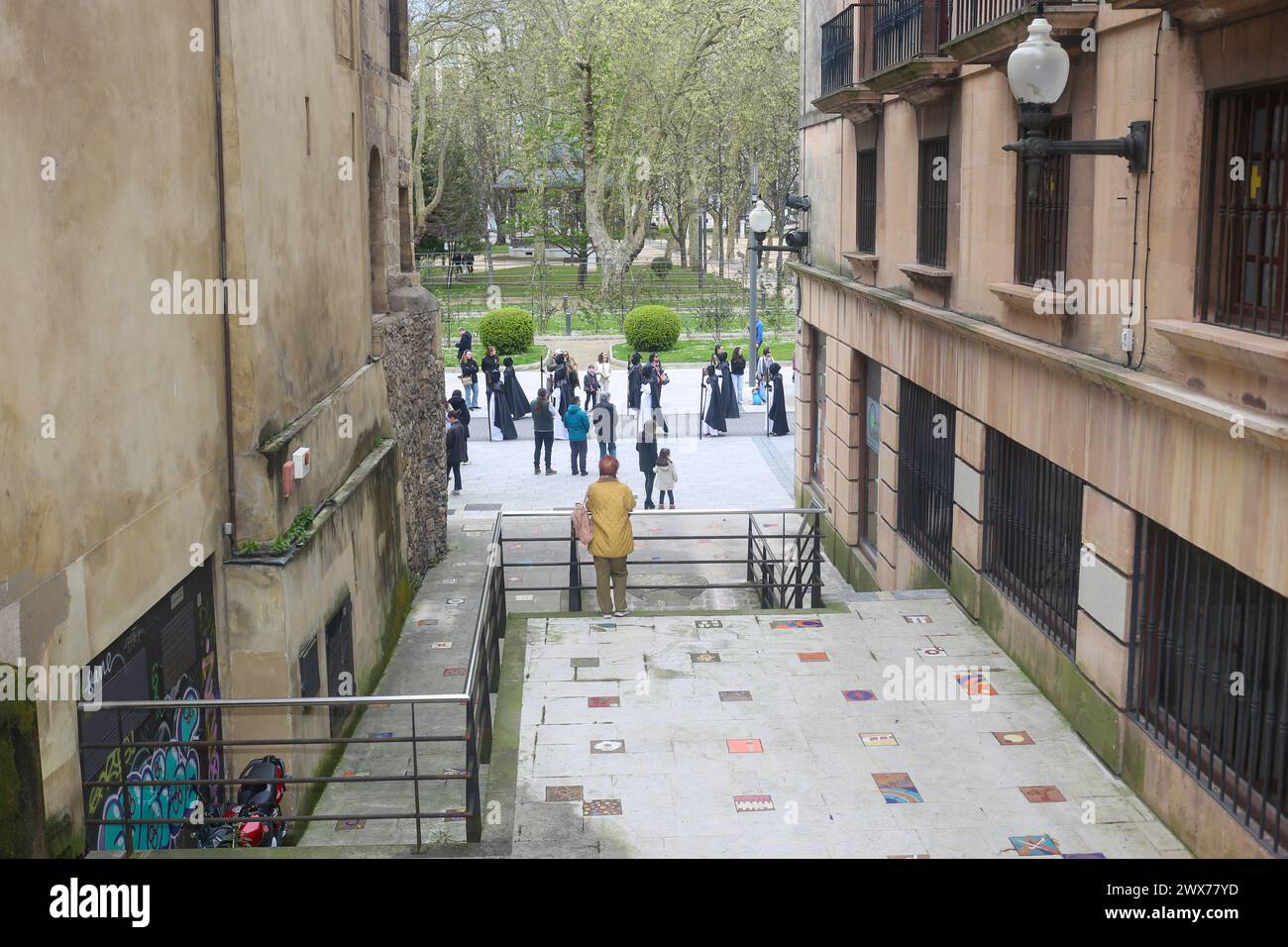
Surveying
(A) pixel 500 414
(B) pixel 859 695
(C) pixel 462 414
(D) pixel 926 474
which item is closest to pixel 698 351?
(A) pixel 500 414

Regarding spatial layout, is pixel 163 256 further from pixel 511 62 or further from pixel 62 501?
pixel 511 62

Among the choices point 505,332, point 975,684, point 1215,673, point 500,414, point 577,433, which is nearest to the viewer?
point 1215,673

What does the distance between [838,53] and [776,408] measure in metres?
10.2

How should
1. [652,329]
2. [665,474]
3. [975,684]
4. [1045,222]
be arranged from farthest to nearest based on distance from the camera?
1. [652,329]
2. [665,474]
3. [1045,222]
4. [975,684]

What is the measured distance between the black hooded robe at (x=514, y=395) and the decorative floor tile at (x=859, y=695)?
17.3m

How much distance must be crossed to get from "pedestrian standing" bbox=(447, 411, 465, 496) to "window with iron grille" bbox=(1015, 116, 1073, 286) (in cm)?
1206

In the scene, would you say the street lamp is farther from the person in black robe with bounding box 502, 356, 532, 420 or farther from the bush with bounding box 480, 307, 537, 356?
the bush with bounding box 480, 307, 537, 356

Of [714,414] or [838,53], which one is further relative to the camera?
[714,414]

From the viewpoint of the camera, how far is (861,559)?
1702 centimetres

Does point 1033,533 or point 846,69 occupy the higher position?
point 846,69

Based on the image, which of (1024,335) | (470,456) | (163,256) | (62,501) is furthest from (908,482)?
(470,456)

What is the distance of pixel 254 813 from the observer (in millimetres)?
7852

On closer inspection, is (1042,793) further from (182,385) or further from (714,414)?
(714,414)

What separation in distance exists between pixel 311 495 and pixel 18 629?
4944 mm
